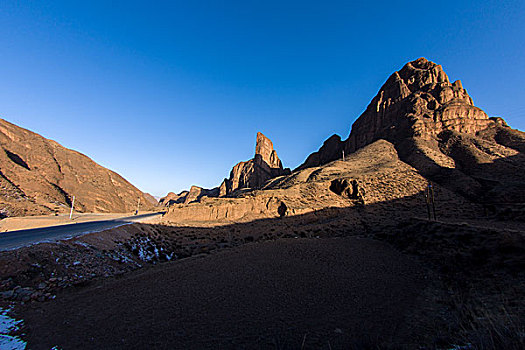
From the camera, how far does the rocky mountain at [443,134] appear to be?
103 ft

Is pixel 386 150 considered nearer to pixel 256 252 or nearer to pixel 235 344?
pixel 256 252

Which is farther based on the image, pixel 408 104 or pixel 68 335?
pixel 408 104

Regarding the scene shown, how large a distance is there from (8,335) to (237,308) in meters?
4.62

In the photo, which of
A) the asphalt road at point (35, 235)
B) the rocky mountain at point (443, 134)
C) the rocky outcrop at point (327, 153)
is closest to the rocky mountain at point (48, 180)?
the asphalt road at point (35, 235)

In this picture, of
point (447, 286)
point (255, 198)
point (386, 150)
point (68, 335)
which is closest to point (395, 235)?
point (447, 286)

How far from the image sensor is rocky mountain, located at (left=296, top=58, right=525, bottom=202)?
31.5 m

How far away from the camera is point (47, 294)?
20.4ft

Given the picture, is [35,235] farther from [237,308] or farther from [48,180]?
[48,180]

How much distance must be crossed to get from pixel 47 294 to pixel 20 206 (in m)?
50.8

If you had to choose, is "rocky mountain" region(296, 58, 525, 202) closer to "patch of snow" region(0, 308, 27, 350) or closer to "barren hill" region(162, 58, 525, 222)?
"barren hill" region(162, 58, 525, 222)

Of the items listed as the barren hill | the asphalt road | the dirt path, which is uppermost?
the barren hill

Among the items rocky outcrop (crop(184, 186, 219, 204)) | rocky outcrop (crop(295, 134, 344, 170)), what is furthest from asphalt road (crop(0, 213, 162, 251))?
rocky outcrop (crop(184, 186, 219, 204))

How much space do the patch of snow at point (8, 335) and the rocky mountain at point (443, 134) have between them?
39197 millimetres

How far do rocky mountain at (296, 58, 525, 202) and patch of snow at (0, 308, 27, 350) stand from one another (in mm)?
39197
